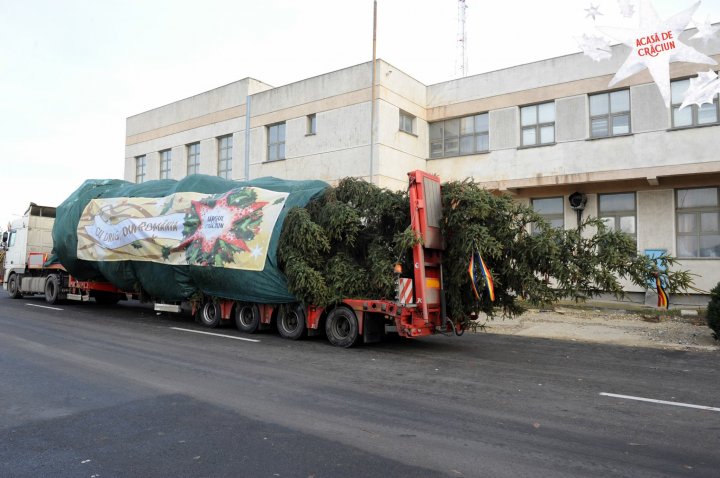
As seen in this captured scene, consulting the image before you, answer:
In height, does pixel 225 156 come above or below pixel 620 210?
above

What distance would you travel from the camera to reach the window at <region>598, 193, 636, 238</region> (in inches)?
767

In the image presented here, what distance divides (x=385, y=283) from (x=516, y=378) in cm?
293

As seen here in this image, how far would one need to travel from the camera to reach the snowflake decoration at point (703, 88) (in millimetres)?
14289

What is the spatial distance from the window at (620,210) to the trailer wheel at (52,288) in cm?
1906

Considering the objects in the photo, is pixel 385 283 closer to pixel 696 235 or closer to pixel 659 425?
pixel 659 425

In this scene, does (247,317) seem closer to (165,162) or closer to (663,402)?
(663,402)

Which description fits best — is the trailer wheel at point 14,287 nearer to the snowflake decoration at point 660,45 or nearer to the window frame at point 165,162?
the window frame at point 165,162

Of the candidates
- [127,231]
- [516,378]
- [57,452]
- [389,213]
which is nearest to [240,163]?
[127,231]

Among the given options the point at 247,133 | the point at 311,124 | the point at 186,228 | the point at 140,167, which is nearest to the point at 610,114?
the point at 311,124

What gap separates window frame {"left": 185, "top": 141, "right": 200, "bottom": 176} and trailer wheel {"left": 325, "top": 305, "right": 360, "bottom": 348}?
832 inches

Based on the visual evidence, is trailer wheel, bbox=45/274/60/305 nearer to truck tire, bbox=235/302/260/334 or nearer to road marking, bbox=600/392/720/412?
truck tire, bbox=235/302/260/334

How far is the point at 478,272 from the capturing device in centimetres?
948

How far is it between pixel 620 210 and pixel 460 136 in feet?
23.3

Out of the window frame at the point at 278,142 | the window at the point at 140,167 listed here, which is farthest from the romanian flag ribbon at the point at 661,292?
the window at the point at 140,167
